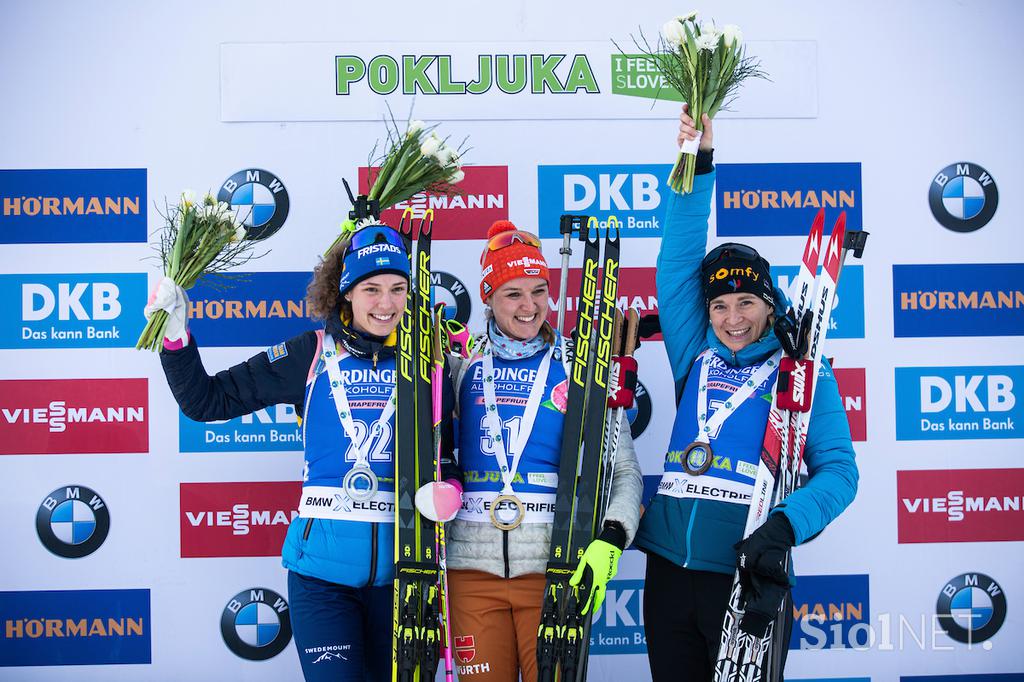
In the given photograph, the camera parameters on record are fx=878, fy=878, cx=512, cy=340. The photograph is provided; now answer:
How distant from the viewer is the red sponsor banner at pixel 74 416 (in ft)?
11.9

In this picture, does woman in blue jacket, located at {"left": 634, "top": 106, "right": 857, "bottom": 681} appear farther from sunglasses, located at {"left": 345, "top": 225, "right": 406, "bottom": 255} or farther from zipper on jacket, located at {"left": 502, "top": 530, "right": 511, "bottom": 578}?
sunglasses, located at {"left": 345, "top": 225, "right": 406, "bottom": 255}

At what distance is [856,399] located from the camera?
379 centimetres

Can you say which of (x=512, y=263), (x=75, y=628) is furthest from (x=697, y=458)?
(x=75, y=628)

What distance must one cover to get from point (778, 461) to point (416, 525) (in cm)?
109

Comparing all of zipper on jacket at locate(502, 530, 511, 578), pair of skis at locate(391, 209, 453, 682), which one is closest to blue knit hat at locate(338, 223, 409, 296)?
pair of skis at locate(391, 209, 453, 682)

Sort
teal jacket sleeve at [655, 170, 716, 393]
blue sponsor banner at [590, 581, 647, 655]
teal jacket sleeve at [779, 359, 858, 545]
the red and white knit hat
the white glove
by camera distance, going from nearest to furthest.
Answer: teal jacket sleeve at [779, 359, 858, 545] < the white glove < the red and white knit hat < teal jacket sleeve at [655, 170, 716, 393] < blue sponsor banner at [590, 581, 647, 655]

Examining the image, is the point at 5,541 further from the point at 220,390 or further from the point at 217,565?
the point at 220,390

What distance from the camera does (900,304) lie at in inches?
149

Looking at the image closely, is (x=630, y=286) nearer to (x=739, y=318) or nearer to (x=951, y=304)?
(x=739, y=318)

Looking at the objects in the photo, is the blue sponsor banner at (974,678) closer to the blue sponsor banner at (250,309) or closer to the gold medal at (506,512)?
the gold medal at (506,512)

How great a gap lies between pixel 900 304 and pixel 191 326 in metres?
3.03

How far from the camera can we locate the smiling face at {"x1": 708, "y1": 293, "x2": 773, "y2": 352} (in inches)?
108

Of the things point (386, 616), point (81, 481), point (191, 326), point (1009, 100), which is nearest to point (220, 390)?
point (386, 616)

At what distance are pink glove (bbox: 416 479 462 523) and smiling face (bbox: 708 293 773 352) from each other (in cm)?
99
